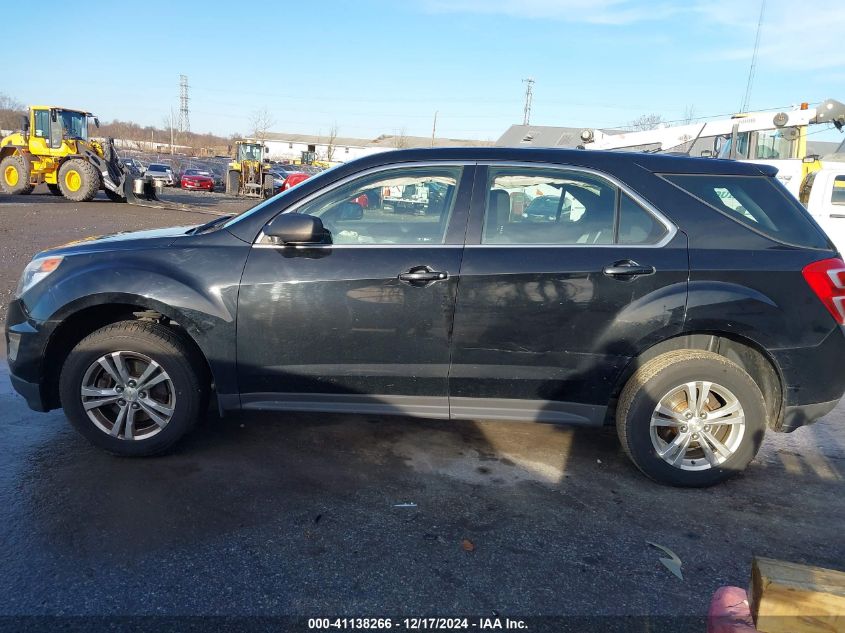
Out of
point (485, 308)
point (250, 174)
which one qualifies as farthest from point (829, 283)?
point (250, 174)

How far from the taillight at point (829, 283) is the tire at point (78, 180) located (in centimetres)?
2241

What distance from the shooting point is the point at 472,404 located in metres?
3.63

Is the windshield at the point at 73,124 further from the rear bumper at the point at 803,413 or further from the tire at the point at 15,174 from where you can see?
the rear bumper at the point at 803,413

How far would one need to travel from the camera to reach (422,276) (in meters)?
3.48

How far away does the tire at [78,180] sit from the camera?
2130 cm

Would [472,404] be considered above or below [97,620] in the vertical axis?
above

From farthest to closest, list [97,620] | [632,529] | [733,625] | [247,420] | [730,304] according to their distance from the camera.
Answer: [247,420] < [730,304] < [632,529] < [97,620] < [733,625]

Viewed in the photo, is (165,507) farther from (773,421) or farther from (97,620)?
(773,421)

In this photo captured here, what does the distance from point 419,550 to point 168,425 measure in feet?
5.42

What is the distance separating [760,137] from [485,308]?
14018mm

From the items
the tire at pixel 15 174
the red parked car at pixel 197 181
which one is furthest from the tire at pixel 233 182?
the tire at pixel 15 174

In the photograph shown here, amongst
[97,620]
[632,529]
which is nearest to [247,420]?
[97,620]

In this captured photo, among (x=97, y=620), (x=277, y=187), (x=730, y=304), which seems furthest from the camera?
(x=277, y=187)

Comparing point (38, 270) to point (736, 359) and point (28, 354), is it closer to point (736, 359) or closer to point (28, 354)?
point (28, 354)
